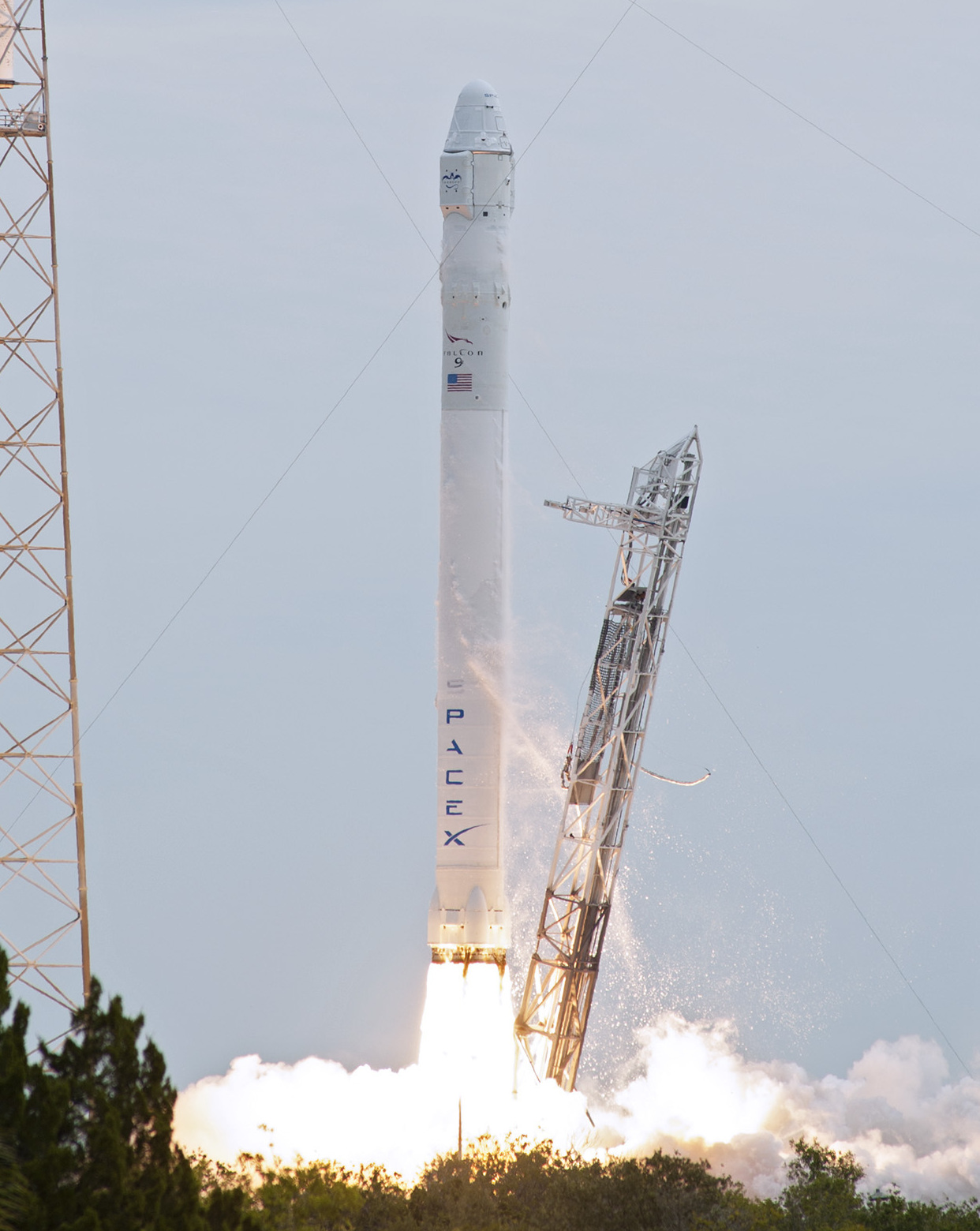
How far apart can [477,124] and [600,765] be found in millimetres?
12834

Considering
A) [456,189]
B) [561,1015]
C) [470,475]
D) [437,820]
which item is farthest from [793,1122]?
[456,189]

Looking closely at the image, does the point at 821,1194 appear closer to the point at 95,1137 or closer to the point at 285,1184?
the point at 285,1184

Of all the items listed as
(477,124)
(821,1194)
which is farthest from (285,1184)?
(477,124)

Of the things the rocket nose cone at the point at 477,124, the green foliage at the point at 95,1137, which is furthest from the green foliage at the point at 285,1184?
the rocket nose cone at the point at 477,124

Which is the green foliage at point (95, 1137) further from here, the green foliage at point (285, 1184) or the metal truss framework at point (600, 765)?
the metal truss framework at point (600, 765)

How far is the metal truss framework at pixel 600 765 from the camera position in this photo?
37469 mm

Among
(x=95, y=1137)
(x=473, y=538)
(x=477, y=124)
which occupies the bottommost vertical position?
(x=95, y=1137)

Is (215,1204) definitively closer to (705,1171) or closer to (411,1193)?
(411,1193)

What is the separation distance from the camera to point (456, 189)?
38.8 m

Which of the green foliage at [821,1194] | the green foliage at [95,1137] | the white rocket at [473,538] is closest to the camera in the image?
the green foliage at [95,1137]

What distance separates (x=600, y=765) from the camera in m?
38.5

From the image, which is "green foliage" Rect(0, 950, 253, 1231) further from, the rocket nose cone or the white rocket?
the rocket nose cone

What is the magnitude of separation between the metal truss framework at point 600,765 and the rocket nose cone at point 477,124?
23.4 ft

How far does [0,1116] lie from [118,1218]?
1.83 m
